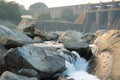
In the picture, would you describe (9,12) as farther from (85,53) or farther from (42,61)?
(42,61)

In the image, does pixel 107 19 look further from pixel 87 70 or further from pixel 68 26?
pixel 87 70

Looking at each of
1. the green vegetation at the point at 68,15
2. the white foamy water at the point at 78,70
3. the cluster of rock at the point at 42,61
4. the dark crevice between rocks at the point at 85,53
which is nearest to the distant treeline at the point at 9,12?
the green vegetation at the point at 68,15

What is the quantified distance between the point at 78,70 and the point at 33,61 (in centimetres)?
260

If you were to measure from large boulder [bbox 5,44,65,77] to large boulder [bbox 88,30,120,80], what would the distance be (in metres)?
1.56

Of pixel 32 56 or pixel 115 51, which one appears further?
pixel 115 51

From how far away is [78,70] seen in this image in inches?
422

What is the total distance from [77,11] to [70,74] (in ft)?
194

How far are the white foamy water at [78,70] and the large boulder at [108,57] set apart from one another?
36 cm

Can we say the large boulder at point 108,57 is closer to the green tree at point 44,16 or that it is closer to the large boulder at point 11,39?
the large boulder at point 11,39

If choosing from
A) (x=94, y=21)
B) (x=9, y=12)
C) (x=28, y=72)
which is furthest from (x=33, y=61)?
(x=94, y=21)

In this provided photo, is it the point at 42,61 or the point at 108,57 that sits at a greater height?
the point at 42,61

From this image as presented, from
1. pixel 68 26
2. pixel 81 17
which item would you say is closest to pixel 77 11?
pixel 81 17

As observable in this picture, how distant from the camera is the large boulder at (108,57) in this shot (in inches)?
367

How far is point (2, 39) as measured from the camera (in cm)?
1020
